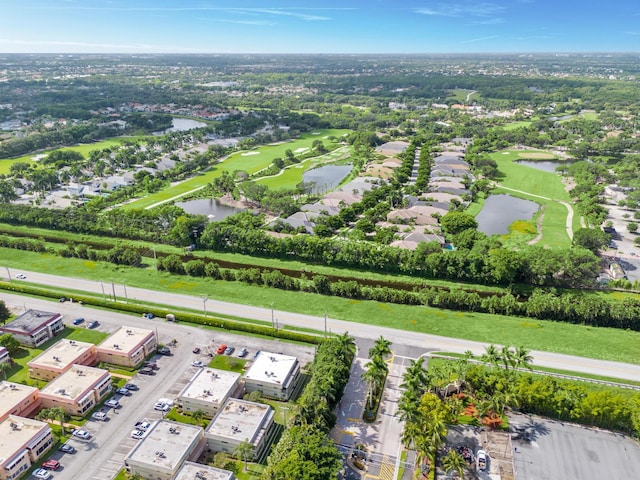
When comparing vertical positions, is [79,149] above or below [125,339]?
above

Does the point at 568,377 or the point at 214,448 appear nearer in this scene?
the point at 214,448

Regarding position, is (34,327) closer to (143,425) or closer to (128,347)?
(128,347)

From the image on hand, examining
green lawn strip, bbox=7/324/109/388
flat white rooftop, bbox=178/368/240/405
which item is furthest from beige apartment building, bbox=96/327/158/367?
flat white rooftop, bbox=178/368/240/405

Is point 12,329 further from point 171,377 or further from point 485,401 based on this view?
point 485,401

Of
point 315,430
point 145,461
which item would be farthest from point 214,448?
point 315,430

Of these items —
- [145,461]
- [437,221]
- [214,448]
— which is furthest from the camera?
[437,221]

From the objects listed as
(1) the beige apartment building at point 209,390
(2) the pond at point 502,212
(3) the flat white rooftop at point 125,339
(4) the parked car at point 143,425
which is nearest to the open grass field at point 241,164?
(3) the flat white rooftop at point 125,339

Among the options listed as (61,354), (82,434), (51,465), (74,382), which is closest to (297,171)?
(61,354)
